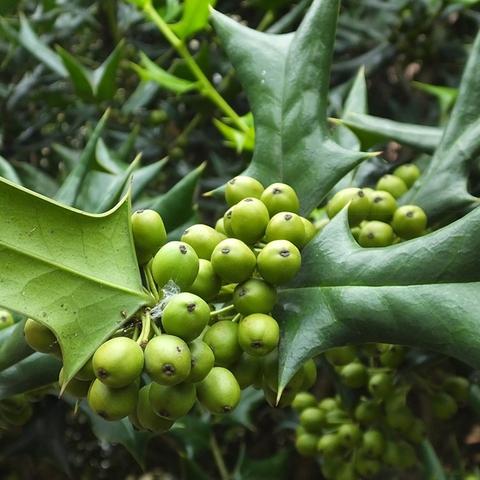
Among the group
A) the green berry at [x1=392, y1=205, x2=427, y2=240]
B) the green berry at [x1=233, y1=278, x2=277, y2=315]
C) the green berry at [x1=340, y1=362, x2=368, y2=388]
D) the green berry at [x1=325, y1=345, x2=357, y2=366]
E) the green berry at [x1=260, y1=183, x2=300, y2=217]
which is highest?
the green berry at [x1=260, y1=183, x2=300, y2=217]

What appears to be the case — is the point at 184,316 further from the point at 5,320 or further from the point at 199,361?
the point at 5,320

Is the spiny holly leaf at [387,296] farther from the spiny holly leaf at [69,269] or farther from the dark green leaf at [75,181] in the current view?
the dark green leaf at [75,181]

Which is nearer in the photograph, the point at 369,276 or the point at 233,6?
the point at 369,276

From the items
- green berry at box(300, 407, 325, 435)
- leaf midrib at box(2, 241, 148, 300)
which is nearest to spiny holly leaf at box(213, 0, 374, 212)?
leaf midrib at box(2, 241, 148, 300)

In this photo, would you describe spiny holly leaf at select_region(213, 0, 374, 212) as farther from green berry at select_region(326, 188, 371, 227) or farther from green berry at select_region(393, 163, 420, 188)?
green berry at select_region(393, 163, 420, 188)

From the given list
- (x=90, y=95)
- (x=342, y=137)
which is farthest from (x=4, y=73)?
(x=342, y=137)

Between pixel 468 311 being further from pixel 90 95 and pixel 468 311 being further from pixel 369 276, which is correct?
pixel 90 95

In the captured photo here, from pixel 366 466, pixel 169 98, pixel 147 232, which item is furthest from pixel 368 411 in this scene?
pixel 169 98
